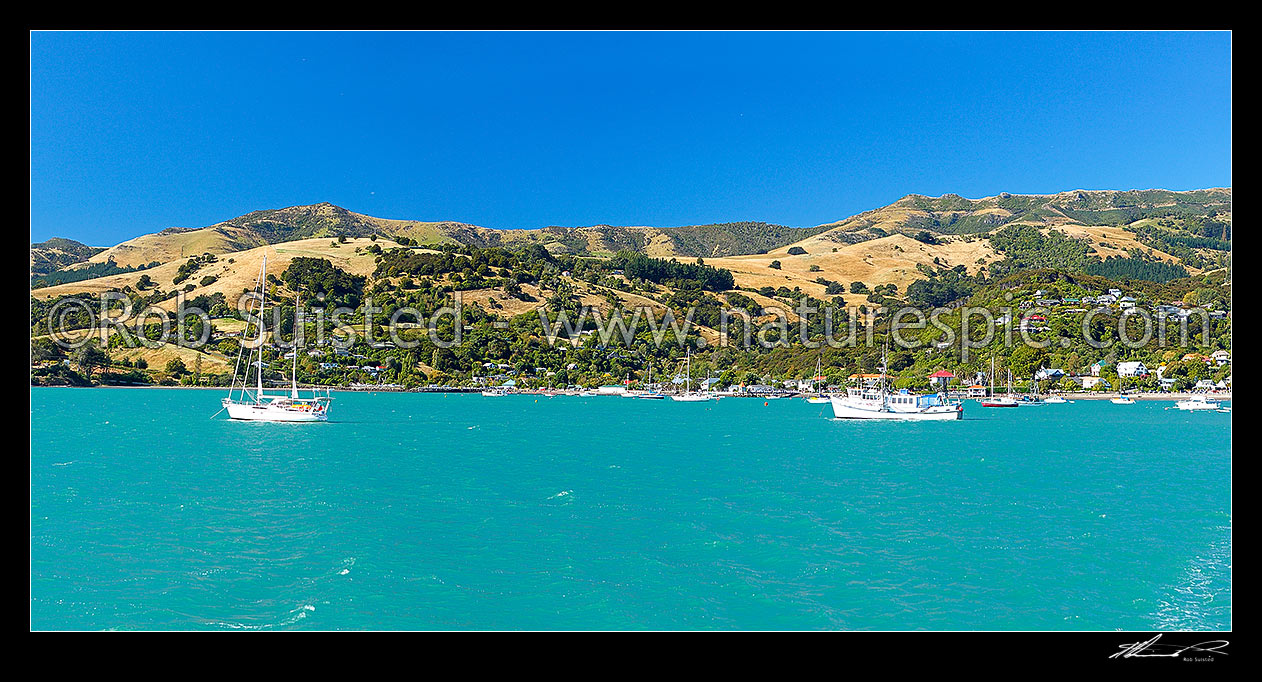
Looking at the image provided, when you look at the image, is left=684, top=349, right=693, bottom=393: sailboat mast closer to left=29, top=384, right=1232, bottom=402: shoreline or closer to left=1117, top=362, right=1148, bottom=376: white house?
left=29, top=384, right=1232, bottom=402: shoreline

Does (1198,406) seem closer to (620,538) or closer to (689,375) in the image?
(689,375)

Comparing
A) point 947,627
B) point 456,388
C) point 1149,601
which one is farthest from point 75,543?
point 456,388

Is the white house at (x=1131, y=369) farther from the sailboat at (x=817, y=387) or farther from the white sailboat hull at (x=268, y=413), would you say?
the white sailboat hull at (x=268, y=413)

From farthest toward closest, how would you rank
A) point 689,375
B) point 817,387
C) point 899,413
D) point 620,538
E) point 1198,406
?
1. point 689,375
2. point 817,387
3. point 1198,406
4. point 899,413
5. point 620,538

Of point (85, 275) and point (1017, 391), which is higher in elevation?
point (85, 275)
